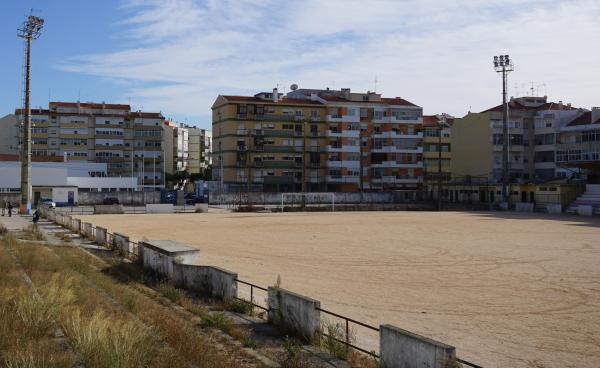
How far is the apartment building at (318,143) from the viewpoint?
333ft

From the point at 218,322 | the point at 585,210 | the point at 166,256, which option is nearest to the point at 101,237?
the point at 166,256

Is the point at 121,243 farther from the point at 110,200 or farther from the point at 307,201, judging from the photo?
the point at 307,201

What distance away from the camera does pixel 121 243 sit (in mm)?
28500

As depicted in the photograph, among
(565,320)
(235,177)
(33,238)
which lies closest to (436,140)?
(235,177)

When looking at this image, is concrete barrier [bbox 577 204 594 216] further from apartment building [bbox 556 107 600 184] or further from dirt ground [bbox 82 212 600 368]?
dirt ground [bbox 82 212 600 368]

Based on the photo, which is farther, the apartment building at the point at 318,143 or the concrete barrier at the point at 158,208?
the apartment building at the point at 318,143

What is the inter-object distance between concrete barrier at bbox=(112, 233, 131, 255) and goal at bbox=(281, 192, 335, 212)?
48.7 metres

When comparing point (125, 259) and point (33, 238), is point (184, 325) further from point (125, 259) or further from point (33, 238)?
point (33, 238)

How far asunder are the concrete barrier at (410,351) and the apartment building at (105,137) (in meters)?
100

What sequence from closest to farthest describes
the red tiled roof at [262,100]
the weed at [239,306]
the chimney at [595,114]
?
the weed at [239,306] → the chimney at [595,114] → the red tiled roof at [262,100]

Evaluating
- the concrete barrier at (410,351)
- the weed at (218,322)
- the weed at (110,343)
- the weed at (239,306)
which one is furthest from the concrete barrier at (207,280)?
the concrete barrier at (410,351)

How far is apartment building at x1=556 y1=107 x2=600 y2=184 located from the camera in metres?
82.1

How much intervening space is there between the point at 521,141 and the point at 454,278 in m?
79.4

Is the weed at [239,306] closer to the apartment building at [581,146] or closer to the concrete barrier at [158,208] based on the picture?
the concrete barrier at [158,208]
